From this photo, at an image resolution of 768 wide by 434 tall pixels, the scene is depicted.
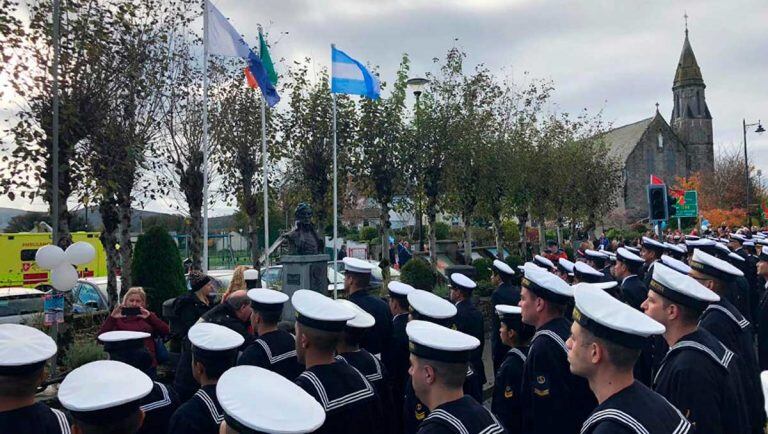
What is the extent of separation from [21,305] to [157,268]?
2.41 meters

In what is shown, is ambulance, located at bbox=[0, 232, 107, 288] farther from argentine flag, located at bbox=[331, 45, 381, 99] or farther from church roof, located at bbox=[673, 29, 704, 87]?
church roof, located at bbox=[673, 29, 704, 87]

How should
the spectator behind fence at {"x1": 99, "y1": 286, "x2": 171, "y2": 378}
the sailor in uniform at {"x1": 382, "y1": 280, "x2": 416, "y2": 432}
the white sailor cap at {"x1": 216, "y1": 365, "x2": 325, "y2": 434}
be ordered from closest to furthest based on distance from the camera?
the white sailor cap at {"x1": 216, "y1": 365, "x2": 325, "y2": 434} < the sailor in uniform at {"x1": 382, "y1": 280, "x2": 416, "y2": 432} < the spectator behind fence at {"x1": 99, "y1": 286, "x2": 171, "y2": 378}

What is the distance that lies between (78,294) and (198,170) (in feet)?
16.7

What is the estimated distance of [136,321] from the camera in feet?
21.3

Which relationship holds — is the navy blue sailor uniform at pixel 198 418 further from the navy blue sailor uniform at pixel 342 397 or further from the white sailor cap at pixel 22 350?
the white sailor cap at pixel 22 350

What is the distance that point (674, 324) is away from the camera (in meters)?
3.97

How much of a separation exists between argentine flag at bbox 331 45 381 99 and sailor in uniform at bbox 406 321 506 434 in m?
11.3

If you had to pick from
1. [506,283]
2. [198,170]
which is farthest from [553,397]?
[198,170]

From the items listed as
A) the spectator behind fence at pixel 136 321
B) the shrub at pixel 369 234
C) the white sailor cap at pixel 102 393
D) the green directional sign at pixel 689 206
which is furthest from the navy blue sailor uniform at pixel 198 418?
the shrub at pixel 369 234

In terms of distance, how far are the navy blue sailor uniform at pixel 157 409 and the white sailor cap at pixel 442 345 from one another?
69.2 inches

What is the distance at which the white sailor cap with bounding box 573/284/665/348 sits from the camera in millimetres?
2766

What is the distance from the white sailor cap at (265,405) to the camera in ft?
7.38

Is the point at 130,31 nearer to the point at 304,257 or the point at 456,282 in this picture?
the point at 304,257

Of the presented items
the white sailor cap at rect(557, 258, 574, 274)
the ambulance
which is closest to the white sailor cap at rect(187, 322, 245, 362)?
the white sailor cap at rect(557, 258, 574, 274)
